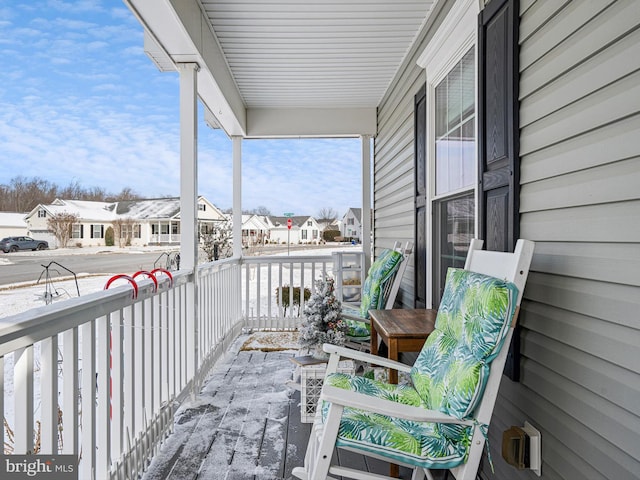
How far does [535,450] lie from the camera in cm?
164

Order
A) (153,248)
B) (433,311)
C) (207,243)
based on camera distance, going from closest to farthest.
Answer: (153,248) < (433,311) < (207,243)

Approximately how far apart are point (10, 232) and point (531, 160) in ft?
5.79

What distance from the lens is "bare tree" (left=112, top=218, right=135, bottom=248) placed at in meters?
1.53

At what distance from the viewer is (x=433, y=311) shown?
284cm

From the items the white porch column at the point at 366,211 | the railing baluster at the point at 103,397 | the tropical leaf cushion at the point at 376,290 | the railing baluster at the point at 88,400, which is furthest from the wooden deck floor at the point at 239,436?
the white porch column at the point at 366,211

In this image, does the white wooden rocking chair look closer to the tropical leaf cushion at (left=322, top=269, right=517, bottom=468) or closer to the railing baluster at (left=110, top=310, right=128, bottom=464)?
the tropical leaf cushion at (left=322, top=269, right=517, bottom=468)

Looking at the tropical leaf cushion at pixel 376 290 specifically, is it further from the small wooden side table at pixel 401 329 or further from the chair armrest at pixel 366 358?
the chair armrest at pixel 366 358

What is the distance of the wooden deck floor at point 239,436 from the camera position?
226 centimetres

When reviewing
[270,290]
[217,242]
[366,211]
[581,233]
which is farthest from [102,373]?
[366,211]

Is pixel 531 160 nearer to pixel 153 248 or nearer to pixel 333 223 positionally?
pixel 153 248

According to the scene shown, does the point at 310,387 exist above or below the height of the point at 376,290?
below

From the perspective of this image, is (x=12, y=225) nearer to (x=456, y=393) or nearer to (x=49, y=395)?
(x=49, y=395)

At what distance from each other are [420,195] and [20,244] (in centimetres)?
290

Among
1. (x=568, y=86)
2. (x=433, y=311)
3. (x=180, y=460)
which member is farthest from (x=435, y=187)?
(x=180, y=460)
